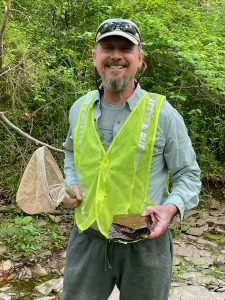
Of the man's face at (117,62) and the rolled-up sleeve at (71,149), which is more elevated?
the man's face at (117,62)

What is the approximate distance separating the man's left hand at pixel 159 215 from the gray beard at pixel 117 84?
0.61 metres

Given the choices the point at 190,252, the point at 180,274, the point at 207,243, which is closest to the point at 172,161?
the point at 180,274

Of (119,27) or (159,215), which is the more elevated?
(119,27)

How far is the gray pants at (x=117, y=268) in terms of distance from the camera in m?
2.26

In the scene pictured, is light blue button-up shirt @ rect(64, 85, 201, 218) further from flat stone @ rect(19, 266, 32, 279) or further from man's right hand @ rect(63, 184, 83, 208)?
flat stone @ rect(19, 266, 32, 279)

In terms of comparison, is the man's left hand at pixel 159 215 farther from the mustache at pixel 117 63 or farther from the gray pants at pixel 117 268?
the mustache at pixel 117 63

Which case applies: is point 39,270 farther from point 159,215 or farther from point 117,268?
point 159,215

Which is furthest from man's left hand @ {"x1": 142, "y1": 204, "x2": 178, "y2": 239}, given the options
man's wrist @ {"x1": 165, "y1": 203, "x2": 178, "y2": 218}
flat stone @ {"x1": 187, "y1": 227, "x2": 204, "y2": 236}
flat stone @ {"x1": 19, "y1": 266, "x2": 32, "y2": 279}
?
flat stone @ {"x1": 187, "y1": 227, "x2": 204, "y2": 236}

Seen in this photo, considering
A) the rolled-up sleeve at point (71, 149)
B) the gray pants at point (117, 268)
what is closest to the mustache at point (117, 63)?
the rolled-up sleeve at point (71, 149)

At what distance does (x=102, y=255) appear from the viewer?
7.61ft

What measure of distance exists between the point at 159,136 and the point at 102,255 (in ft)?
2.23

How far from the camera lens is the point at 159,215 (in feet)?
6.79

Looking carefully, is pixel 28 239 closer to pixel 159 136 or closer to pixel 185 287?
pixel 185 287

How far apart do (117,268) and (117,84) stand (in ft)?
3.06
